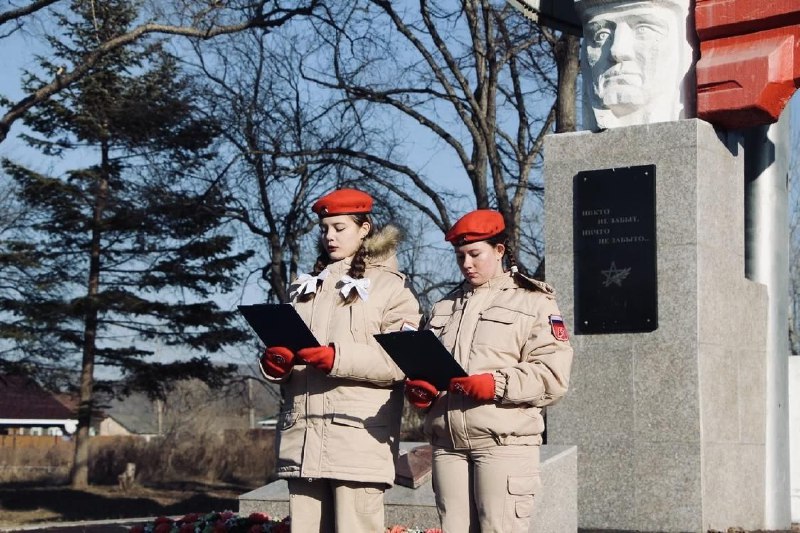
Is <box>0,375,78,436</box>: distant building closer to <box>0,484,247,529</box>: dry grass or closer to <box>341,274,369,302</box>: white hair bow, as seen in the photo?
<box>0,484,247,529</box>: dry grass

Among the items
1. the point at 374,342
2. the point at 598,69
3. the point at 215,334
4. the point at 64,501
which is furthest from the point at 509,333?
the point at 215,334

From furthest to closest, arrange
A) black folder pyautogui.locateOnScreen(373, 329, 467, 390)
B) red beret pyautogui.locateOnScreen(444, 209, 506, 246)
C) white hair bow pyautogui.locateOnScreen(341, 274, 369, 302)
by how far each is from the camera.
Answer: white hair bow pyautogui.locateOnScreen(341, 274, 369, 302) < red beret pyautogui.locateOnScreen(444, 209, 506, 246) < black folder pyautogui.locateOnScreen(373, 329, 467, 390)

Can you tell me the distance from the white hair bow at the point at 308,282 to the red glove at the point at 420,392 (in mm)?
645

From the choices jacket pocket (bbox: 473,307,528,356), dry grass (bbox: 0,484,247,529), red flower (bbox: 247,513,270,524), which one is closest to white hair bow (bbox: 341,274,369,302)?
jacket pocket (bbox: 473,307,528,356)

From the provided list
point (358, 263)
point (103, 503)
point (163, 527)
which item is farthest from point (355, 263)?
point (103, 503)

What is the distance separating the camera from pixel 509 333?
5.06 meters

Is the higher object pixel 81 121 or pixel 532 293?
pixel 81 121

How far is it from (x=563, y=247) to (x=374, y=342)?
324 centimetres

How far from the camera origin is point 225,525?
7582 millimetres

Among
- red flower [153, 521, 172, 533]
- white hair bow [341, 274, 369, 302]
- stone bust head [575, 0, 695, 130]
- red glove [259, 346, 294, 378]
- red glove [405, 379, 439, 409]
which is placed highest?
stone bust head [575, 0, 695, 130]

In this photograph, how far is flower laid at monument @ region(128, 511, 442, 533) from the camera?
23.8ft

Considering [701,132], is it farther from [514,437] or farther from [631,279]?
[514,437]

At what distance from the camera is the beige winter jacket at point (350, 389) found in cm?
504

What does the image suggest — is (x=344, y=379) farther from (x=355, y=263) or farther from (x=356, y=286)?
(x=355, y=263)
